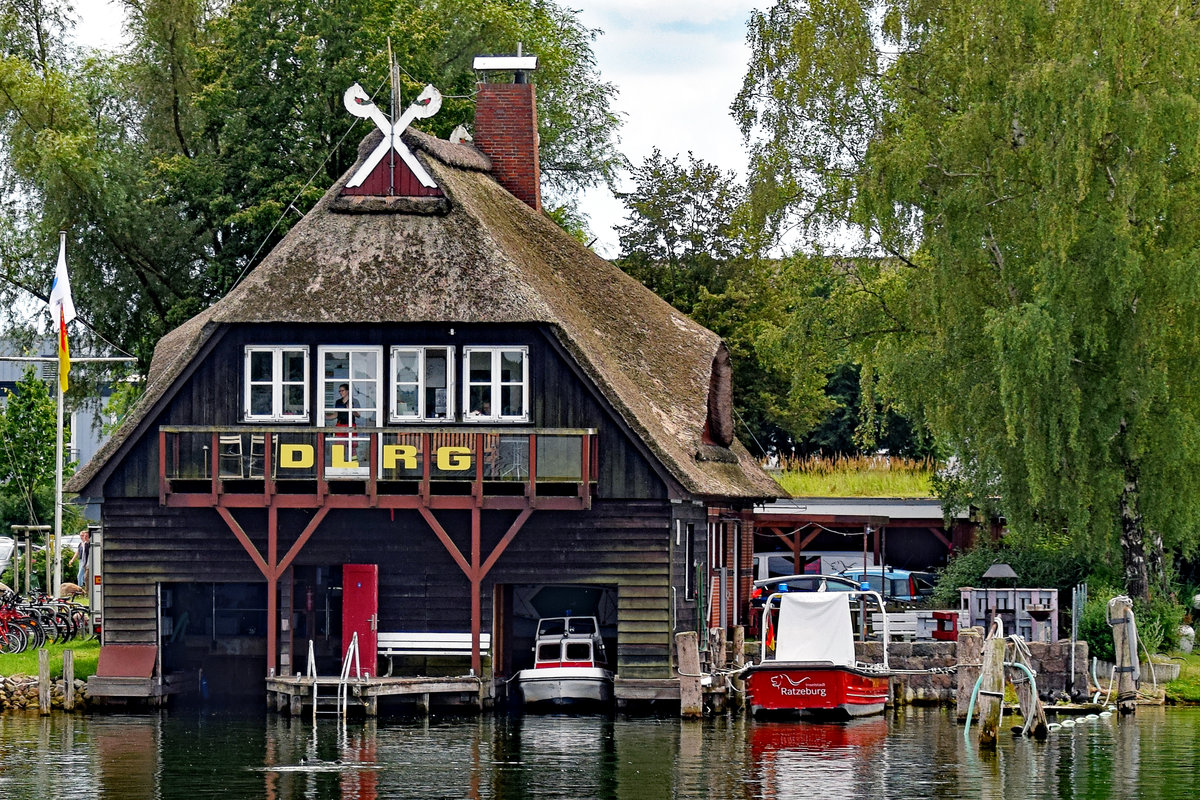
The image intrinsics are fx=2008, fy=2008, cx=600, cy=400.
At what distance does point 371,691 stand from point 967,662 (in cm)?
1096

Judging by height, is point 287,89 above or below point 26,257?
above

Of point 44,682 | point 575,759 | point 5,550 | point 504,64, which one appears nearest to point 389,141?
point 504,64

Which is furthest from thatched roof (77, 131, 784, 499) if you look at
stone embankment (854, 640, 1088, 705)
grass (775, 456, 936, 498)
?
grass (775, 456, 936, 498)

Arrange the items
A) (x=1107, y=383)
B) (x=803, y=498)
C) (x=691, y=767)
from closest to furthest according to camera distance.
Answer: (x=691, y=767) → (x=1107, y=383) → (x=803, y=498)

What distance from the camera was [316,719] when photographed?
36906mm

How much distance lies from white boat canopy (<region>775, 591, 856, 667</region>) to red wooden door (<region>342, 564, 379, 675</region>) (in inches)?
306

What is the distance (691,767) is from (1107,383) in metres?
15.2

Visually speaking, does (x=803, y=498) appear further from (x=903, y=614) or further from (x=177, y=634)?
(x=177, y=634)

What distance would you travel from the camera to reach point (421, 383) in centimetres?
3897

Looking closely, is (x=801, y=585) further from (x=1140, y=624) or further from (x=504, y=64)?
(x=504, y=64)

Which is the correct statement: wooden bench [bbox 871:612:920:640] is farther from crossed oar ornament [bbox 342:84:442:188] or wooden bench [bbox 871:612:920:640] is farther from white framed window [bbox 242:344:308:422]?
crossed oar ornament [bbox 342:84:442:188]

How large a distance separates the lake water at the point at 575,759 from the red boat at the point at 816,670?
59cm

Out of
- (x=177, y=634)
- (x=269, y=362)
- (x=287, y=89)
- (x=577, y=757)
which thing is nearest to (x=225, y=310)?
(x=269, y=362)

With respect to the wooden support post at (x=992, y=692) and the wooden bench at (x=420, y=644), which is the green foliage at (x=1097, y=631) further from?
the wooden bench at (x=420, y=644)
